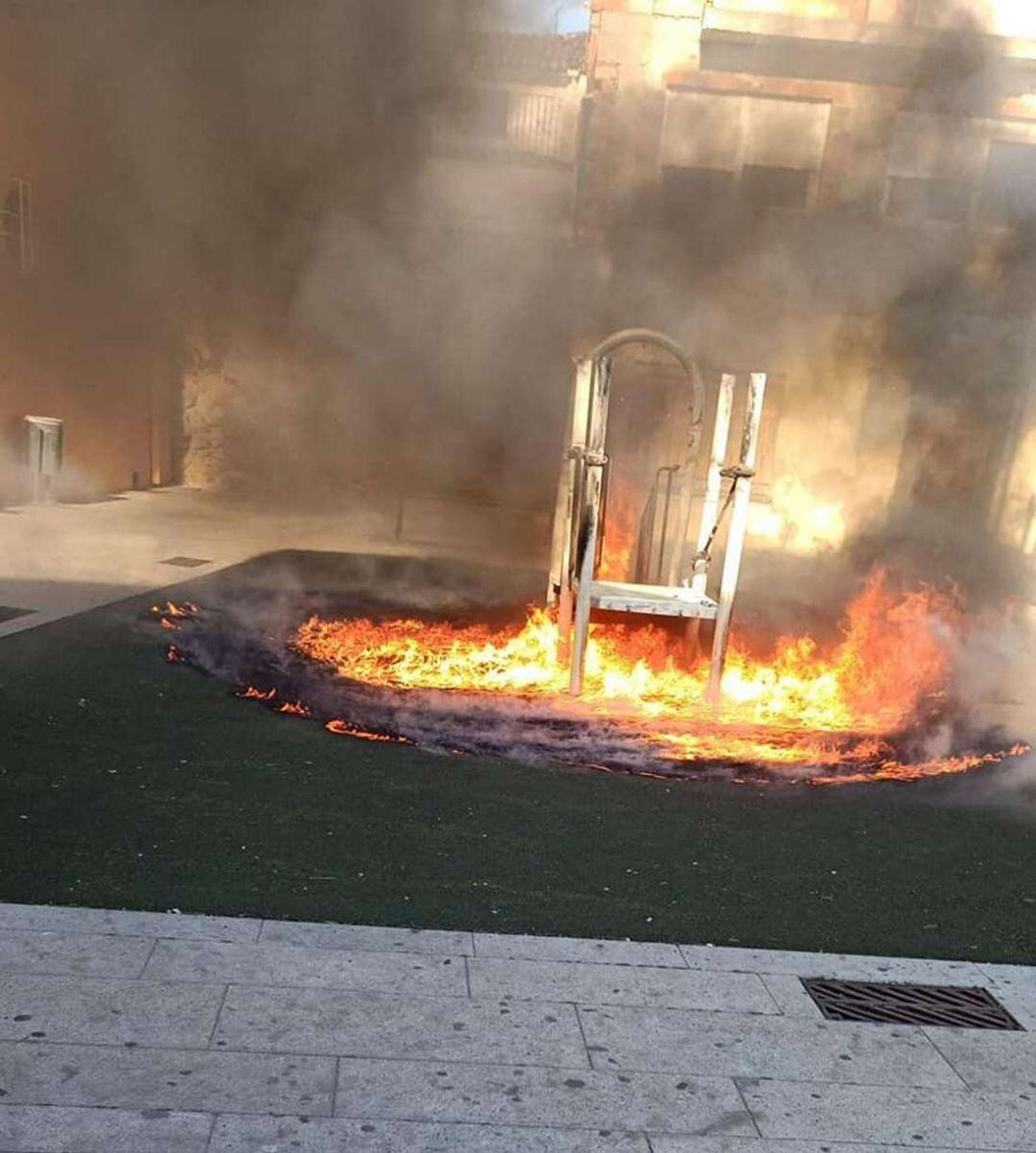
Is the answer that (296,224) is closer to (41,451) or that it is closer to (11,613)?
(11,613)

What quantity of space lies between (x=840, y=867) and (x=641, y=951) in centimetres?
89

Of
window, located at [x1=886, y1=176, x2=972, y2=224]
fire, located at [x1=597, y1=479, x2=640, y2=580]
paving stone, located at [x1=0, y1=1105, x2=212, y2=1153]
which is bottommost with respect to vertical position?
paving stone, located at [x1=0, y1=1105, x2=212, y2=1153]

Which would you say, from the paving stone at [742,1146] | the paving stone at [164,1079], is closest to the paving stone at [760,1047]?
the paving stone at [742,1146]

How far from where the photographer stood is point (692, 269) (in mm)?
6223

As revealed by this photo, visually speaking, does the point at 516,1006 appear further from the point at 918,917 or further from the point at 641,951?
the point at 918,917

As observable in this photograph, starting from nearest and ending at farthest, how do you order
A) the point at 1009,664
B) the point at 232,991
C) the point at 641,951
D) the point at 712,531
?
A: the point at 232,991 → the point at 641,951 → the point at 712,531 → the point at 1009,664

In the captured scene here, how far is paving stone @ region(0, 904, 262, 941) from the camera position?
220 cm

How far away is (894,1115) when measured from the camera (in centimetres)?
180

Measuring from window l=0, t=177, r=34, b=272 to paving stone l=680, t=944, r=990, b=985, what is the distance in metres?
7.24

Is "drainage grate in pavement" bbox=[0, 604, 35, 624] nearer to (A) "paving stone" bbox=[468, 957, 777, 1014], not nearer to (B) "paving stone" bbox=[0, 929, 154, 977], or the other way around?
(B) "paving stone" bbox=[0, 929, 154, 977]

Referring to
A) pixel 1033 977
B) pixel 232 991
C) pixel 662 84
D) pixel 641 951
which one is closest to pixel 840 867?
pixel 1033 977

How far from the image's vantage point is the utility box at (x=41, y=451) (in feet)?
27.8

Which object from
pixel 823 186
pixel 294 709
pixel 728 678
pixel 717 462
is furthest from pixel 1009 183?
pixel 294 709

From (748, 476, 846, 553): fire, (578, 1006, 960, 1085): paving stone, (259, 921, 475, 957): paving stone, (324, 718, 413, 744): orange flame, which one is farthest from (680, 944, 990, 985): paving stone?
(748, 476, 846, 553): fire
